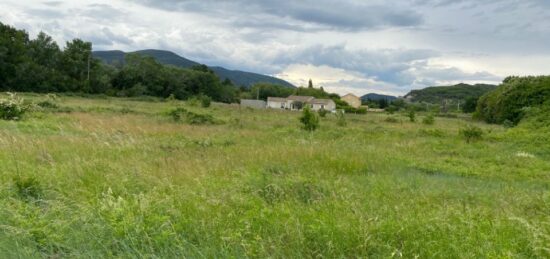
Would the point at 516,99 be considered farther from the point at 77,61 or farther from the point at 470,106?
the point at 77,61

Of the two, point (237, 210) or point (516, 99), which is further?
point (516, 99)

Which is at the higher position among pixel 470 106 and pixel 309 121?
pixel 470 106

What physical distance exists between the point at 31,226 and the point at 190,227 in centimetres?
142

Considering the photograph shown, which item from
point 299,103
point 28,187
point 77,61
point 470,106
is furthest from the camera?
point 299,103

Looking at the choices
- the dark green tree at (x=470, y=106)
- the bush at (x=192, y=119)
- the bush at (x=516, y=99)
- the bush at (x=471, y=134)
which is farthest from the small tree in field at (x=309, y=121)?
the dark green tree at (x=470, y=106)

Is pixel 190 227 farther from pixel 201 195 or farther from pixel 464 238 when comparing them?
pixel 464 238

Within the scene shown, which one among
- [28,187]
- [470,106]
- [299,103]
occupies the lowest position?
[28,187]

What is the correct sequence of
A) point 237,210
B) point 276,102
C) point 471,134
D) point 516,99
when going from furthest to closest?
point 276,102 → point 516,99 → point 471,134 → point 237,210

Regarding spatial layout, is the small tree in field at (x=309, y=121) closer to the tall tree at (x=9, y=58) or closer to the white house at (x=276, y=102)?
the tall tree at (x=9, y=58)

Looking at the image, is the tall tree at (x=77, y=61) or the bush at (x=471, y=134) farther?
the tall tree at (x=77, y=61)

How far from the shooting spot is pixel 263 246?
355cm

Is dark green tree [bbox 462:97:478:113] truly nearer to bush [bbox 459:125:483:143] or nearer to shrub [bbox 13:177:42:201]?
bush [bbox 459:125:483:143]

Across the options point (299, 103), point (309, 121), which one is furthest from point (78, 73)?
point (309, 121)

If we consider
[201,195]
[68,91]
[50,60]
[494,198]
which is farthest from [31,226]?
[50,60]
